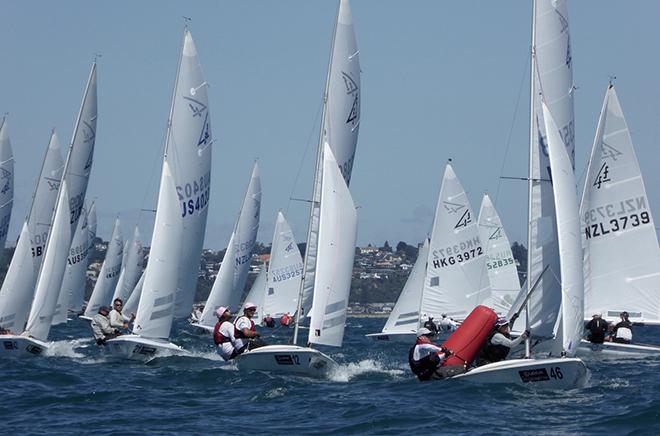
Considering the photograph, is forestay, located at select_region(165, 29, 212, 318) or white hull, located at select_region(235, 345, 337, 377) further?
forestay, located at select_region(165, 29, 212, 318)

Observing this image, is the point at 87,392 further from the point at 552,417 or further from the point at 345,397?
the point at 552,417

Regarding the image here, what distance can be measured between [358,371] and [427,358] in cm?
255

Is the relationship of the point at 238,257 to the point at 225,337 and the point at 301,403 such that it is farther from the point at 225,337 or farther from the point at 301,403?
the point at 301,403

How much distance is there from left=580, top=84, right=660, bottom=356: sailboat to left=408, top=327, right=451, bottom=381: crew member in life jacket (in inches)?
378

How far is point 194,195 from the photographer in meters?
23.0

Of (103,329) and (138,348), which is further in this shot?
(103,329)

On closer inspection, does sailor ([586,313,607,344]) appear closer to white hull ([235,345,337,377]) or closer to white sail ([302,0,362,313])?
white sail ([302,0,362,313])

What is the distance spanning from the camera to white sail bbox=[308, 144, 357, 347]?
1880cm

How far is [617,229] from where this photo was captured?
25297 mm

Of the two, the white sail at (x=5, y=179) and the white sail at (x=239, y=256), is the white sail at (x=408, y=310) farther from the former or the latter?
the white sail at (x=5, y=179)

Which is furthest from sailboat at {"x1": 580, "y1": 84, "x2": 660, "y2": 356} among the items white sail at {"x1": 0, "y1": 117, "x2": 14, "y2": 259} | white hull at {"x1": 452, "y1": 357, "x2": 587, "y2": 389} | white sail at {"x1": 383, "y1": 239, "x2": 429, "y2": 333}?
white sail at {"x1": 0, "y1": 117, "x2": 14, "y2": 259}

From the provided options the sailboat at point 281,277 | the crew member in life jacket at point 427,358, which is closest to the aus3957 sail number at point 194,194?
the crew member in life jacket at point 427,358

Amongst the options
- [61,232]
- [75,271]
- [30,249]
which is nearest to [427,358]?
[61,232]

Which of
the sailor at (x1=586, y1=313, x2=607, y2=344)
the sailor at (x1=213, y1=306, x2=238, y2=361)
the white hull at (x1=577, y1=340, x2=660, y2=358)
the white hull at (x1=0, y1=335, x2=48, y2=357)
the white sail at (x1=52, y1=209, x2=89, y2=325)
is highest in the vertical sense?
the white sail at (x1=52, y1=209, x2=89, y2=325)
